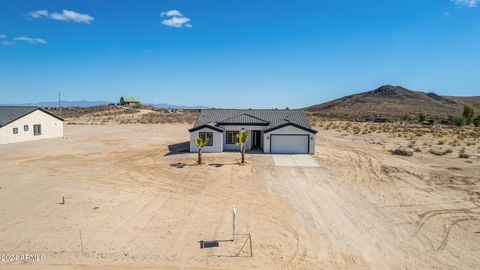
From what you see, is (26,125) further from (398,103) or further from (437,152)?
(398,103)

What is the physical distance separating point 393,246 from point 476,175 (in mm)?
13509

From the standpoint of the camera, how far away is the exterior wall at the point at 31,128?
107 feet

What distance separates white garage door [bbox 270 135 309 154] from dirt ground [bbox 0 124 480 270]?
12.6ft

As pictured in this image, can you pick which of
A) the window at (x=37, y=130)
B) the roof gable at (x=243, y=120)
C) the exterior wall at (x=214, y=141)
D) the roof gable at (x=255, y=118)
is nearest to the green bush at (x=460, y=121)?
the roof gable at (x=255, y=118)

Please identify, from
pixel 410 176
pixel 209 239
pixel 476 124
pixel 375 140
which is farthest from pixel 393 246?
pixel 476 124

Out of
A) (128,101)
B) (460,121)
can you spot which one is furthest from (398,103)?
(128,101)

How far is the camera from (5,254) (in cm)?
961

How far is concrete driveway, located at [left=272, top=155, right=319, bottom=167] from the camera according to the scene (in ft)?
75.5

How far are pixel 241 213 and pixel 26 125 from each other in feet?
109

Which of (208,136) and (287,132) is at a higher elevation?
(287,132)

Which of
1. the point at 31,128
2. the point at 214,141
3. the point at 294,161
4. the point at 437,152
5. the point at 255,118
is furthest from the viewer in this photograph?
the point at 31,128

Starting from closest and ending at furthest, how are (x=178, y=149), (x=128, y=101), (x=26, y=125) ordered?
(x=178, y=149) → (x=26, y=125) → (x=128, y=101)

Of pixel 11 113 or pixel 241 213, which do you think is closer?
pixel 241 213

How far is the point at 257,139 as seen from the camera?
30.5 metres
